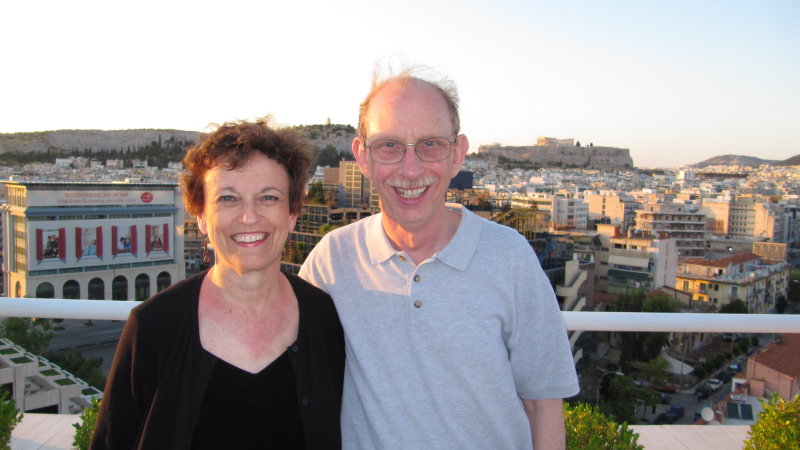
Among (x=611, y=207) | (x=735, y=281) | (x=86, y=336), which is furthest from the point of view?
(x=611, y=207)

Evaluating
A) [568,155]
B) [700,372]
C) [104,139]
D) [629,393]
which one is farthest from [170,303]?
[568,155]

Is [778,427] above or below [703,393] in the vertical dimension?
above

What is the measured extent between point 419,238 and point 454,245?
72 millimetres

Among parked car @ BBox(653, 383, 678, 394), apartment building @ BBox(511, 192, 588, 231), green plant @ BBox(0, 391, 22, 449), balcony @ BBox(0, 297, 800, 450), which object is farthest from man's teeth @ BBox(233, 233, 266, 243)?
apartment building @ BBox(511, 192, 588, 231)

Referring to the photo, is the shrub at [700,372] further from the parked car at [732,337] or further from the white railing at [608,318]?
the white railing at [608,318]

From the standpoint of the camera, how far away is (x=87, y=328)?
1238cm

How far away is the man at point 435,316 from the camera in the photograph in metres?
1.01

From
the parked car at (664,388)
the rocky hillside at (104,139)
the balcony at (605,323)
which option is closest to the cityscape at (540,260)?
the parked car at (664,388)

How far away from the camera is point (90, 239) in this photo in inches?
851

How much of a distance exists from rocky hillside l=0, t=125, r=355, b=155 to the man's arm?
64112 mm

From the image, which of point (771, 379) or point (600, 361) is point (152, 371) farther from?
point (600, 361)

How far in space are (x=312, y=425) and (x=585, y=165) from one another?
106680 millimetres

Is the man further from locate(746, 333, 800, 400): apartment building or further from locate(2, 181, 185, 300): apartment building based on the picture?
locate(2, 181, 185, 300): apartment building

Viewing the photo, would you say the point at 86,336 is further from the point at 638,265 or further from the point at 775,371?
the point at 638,265
